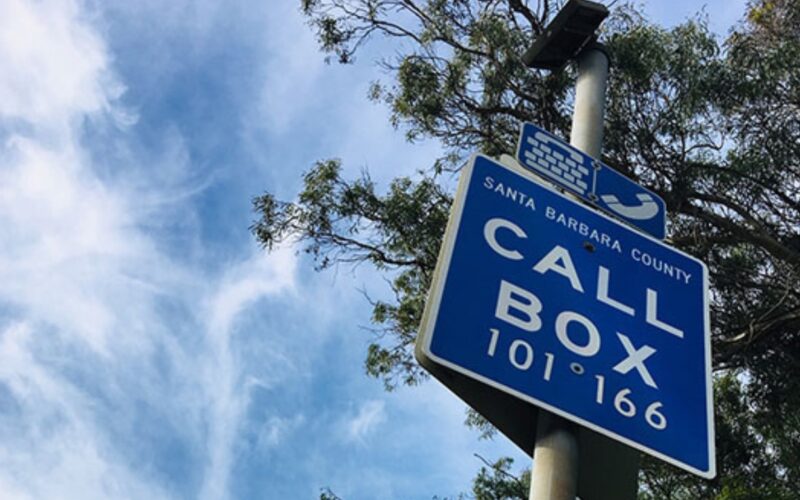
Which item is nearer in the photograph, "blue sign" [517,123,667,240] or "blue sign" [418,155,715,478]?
"blue sign" [418,155,715,478]

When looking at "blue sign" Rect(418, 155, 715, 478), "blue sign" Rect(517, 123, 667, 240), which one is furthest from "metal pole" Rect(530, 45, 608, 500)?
"blue sign" Rect(517, 123, 667, 240)

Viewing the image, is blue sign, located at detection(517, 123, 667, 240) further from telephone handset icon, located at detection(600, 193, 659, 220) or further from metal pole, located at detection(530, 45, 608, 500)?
metal pole, located at detection(530, 45, 608, 500)

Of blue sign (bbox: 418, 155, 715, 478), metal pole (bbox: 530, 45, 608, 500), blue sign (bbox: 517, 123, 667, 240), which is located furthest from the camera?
blue sign (bbox: 517, 123, 667, 240)

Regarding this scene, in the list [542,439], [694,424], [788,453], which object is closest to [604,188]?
[694,424]

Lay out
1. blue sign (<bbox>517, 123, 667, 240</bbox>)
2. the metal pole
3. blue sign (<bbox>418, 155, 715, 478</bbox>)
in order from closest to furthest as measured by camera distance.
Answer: the metal pole < blue sign (<bbox>418, 155, 715, 478</bbox>) < blue sign (<bbox>517, 123, 667, 240</bbox>)

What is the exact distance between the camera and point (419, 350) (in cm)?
151

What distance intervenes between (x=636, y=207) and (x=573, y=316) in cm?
64

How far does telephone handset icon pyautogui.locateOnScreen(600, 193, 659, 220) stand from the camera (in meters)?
2.16

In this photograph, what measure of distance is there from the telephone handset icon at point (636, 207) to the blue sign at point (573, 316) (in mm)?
143

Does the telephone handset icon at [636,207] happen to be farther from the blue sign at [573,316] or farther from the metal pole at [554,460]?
the metal pole at [554,460]

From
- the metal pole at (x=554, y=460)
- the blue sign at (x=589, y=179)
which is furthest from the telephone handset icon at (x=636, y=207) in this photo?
the metal pole at (x=554, y=460)

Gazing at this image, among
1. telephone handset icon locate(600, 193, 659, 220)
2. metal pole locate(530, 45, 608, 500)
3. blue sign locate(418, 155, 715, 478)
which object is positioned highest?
telephone handset icon locate(600, 193, 659, 220)

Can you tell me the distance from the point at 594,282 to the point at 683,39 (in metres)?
5.92

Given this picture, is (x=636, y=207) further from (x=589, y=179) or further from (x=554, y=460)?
(x=554, y=460)
